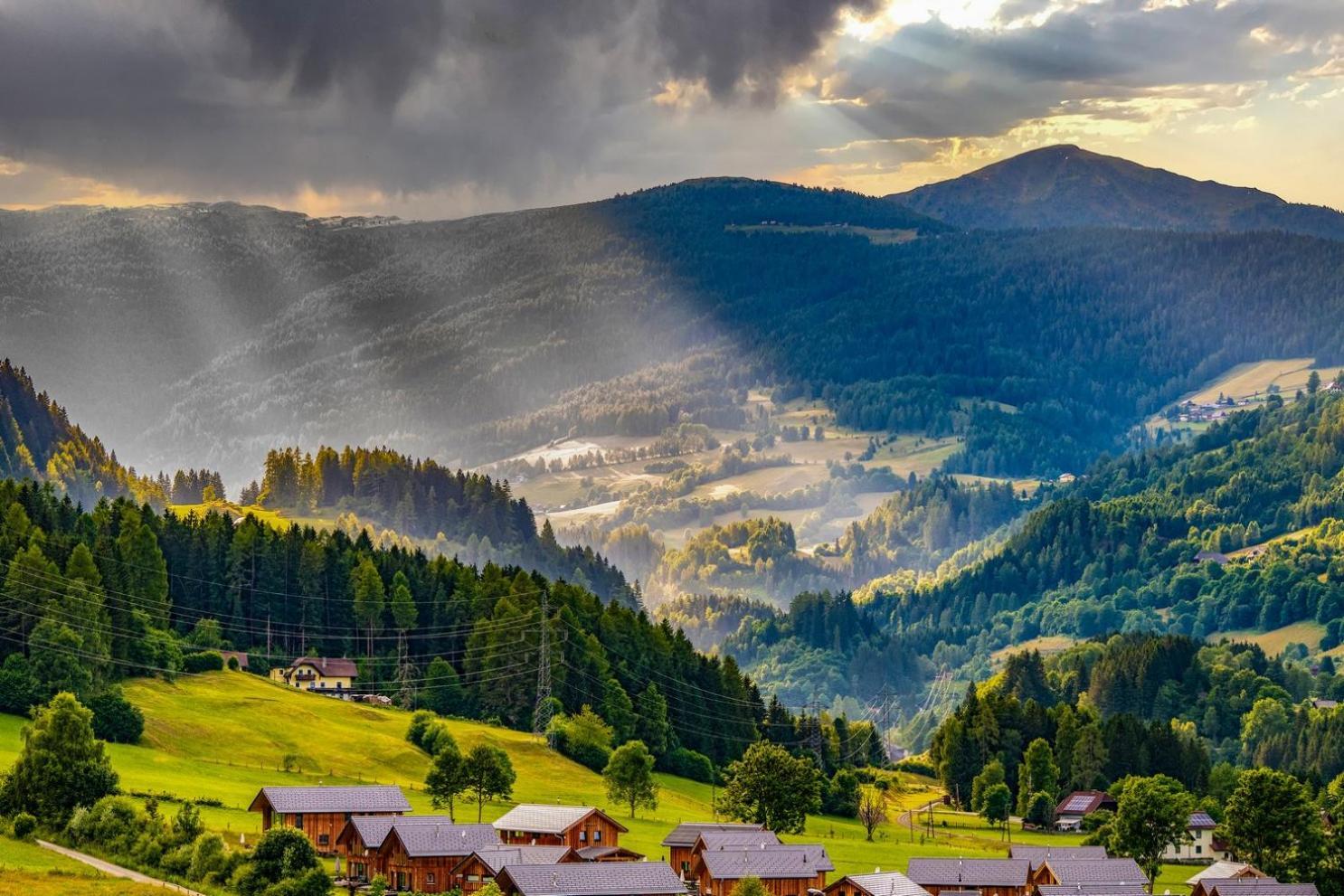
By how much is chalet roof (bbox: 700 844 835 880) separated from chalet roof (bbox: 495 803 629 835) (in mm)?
9394

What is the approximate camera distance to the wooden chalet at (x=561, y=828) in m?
139

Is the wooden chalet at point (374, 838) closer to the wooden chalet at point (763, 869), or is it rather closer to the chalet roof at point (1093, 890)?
the wooden chalet at point (763, 869)

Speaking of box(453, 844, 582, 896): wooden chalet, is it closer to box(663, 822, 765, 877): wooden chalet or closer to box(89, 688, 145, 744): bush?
box(663, 822, 765, 877): wooden chalet

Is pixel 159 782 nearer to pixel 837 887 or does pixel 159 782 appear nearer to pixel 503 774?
pixel 503 774

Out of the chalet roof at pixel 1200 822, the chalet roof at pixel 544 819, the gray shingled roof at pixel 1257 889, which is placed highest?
the chalet roof at pixel 544 819

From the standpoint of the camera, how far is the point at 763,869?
5251 inches

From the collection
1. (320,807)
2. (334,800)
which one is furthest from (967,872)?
(320,807)

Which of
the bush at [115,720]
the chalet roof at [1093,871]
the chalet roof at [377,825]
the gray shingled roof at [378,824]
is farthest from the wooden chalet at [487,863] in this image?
the bush at [115,720]

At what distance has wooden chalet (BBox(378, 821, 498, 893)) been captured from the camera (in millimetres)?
125125

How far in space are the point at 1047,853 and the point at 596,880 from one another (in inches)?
1518

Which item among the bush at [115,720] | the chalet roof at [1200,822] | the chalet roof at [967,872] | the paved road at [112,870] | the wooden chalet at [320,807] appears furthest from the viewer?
the chalet roof at [1200,822]

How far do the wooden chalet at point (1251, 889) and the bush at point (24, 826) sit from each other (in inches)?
2843

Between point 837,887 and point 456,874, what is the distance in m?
24.1

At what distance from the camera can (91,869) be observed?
113 metres
